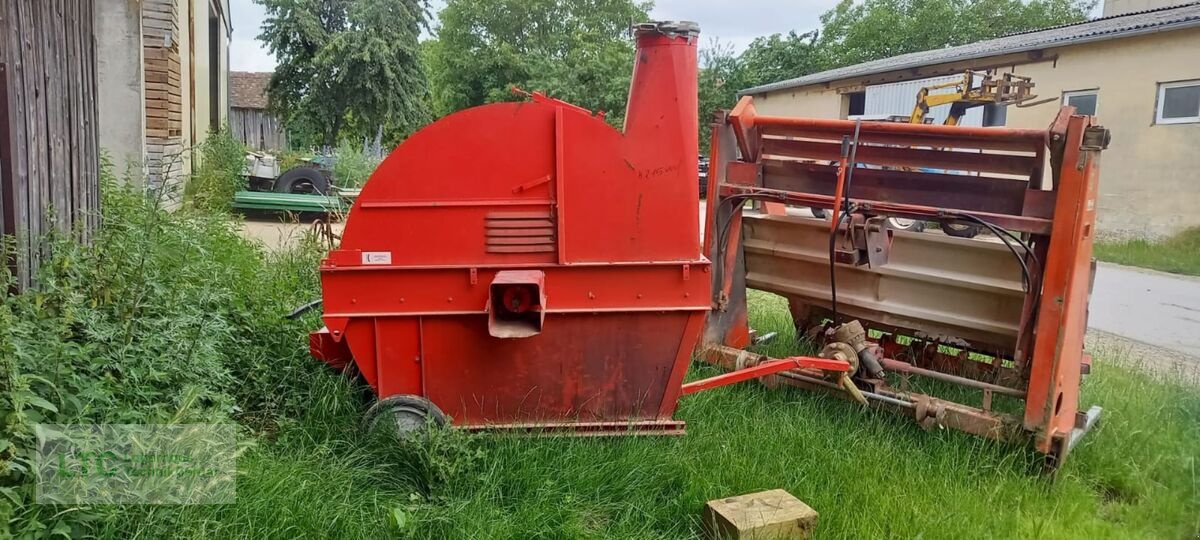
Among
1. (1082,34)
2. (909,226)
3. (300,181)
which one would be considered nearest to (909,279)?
(909,226)

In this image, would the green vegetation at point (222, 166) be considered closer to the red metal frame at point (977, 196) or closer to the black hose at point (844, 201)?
the red metal frame at point (977, 196)

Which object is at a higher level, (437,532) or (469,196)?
(469,196)

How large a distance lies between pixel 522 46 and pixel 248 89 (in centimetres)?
1281

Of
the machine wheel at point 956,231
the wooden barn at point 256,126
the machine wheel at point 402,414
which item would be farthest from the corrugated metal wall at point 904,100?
the wooden barn at point 256,126

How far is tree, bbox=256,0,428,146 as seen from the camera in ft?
64.6

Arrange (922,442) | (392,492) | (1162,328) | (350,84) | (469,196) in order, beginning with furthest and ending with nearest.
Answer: (350,84) → (1162,328) → (922,442) → (469,196) → (392,492)

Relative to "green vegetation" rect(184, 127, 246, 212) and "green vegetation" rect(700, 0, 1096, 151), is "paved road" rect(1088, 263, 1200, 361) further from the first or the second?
"green vegetation" rect(700, 0, 1096, 151)

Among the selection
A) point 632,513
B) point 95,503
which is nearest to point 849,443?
point 632,513

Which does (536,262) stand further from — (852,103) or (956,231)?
(852,103)

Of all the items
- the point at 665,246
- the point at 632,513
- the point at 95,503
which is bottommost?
the point at 632,513

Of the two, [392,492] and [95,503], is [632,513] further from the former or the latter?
[95,503]

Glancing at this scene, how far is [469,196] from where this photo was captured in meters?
3.35

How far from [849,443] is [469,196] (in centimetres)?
213

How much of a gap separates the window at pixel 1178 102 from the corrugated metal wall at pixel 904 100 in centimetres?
359
